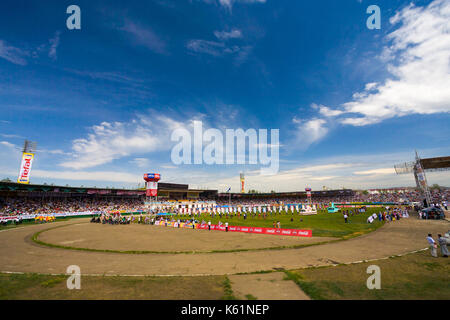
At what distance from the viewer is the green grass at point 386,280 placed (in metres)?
8.45

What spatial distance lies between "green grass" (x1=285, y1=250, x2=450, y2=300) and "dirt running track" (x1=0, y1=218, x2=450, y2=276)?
1671mm

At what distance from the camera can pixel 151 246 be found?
67.5 feet

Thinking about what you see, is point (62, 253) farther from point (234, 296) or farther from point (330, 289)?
point (330, 289)

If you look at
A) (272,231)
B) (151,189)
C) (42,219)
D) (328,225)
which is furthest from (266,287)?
(42,219)

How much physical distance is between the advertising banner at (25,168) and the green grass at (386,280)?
6855 cm

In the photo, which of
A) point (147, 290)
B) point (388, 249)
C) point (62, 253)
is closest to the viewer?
point (147, 290)

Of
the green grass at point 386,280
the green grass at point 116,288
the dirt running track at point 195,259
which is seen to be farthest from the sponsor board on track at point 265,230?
the green grass at point 116,288

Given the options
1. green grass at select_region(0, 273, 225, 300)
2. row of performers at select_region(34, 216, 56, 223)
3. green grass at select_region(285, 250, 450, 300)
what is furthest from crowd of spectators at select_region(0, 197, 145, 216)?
green grass at select_region(285, 250, 450, 300)

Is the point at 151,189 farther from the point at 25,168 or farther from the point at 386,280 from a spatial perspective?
the point at 386,280

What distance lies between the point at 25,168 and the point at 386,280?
246ft

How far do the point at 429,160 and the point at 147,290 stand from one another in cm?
6132

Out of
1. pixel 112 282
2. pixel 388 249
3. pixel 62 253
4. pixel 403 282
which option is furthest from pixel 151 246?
pixel 388 249

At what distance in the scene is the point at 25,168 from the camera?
52656mm
